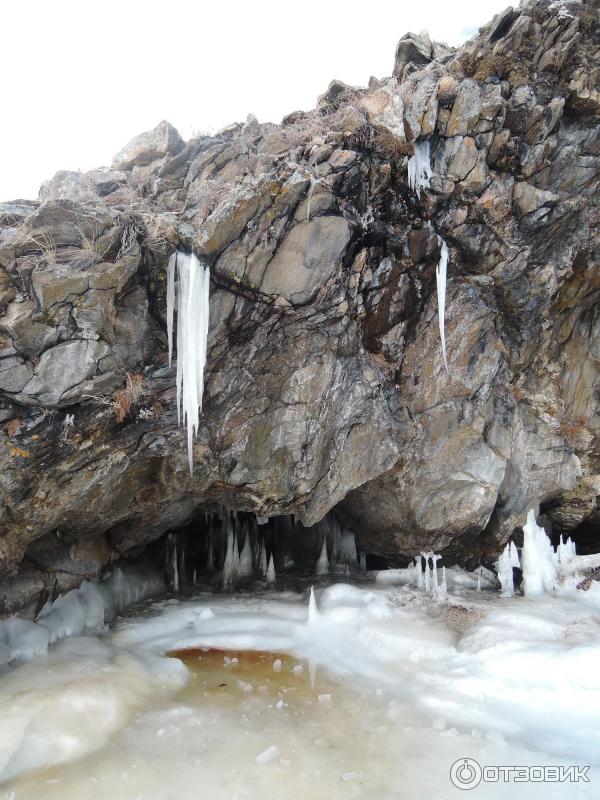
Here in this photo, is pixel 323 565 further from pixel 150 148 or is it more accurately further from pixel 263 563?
pixel 150 148

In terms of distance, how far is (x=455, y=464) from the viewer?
41.2 ft

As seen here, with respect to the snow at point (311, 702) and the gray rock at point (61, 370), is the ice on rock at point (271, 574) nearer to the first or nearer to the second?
the snow at point (311, 702)

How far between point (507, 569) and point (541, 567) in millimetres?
950

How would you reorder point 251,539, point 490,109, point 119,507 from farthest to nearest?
point 251,539 < point 119,507 < point 490,109

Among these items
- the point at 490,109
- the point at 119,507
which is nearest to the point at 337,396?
the point at 119,507

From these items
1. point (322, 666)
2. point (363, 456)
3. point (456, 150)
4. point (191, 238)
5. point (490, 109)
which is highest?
point (490, 109)

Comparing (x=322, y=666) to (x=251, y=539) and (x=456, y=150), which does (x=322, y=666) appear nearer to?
(x=251, y=539)

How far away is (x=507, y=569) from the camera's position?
12461 millimetres

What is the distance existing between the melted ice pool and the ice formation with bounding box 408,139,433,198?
910 centimetres

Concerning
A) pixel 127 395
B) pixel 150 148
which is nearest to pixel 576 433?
pixel 127 395

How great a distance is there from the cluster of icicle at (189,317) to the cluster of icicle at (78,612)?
16.1 ft

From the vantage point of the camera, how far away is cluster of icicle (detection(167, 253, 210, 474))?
902 centimetres

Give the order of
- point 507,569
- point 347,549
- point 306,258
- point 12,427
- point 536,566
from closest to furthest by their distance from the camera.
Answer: point 12,427
point 306,258
point 536,566
point 507,569
point 347,549

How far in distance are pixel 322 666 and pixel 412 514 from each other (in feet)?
17.6
